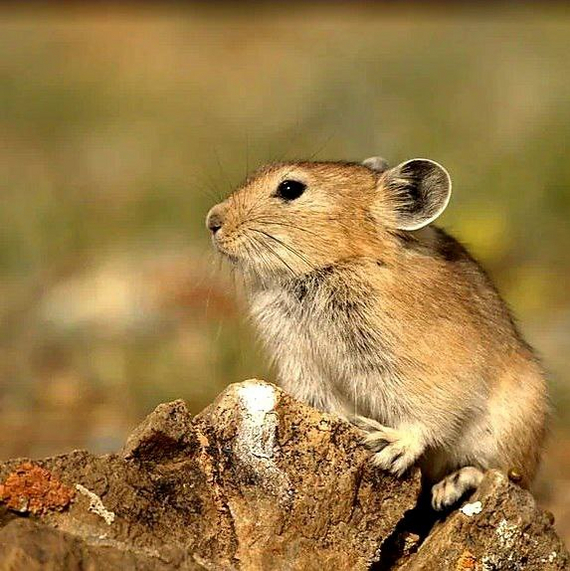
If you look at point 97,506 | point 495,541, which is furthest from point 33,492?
point 495,541

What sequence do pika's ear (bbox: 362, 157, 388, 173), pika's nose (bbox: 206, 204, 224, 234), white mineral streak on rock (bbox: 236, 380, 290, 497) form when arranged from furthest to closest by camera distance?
1. pika's ear (bbox: 362, 157, 388, 173)
2. pika's nose (bbox: 206, 204, 224, 234)
3. white mineral streak on rock (bbox: 236, 380, 290, 497)

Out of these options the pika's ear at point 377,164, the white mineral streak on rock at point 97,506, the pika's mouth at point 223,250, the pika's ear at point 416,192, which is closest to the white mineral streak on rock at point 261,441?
the white mineral streak on rock at point 97,506

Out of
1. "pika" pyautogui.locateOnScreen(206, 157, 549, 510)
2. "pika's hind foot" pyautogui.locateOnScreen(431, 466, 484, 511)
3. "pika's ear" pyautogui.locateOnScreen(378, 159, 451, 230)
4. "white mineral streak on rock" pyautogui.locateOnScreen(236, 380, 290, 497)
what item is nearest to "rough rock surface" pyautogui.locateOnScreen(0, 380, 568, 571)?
"white mineral streak on rock" pyautogui.locateOnScreen(236, 380, 290, 497)

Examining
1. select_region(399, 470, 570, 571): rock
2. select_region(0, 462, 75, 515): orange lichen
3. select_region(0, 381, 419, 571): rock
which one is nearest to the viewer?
select_region(0, 462, 75, 515): orange lichen

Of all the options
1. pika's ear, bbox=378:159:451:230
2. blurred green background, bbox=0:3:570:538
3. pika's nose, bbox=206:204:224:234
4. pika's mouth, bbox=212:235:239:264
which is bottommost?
blurred green background, bbox=0:3:570:538

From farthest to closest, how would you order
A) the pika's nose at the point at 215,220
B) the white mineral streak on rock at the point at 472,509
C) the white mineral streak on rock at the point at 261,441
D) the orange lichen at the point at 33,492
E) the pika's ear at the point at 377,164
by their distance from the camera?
1. the pika's ear at the point at 377,164
2. the pika's nose at the point at 215,220
3. the white mineral streak on rock at the point at 472,509
4. the white mineral streak on rock at the point at 261,441
5. the orange lichen at the point at 33,492

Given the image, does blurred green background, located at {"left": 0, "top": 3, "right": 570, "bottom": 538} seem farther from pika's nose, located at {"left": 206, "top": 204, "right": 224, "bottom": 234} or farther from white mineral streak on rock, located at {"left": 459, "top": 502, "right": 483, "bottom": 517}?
white mineral streak on rock, located at {"left": 459, "top": 502, "right": 483, "bottom": 517}

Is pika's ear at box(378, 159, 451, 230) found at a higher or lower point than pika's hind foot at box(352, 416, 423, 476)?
higher

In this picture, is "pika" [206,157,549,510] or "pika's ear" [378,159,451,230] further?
"pika's ear" [378,159,451,230]

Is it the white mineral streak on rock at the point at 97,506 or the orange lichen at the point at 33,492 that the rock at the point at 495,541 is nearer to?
the white mineral streak on rock at the point at 97,506
